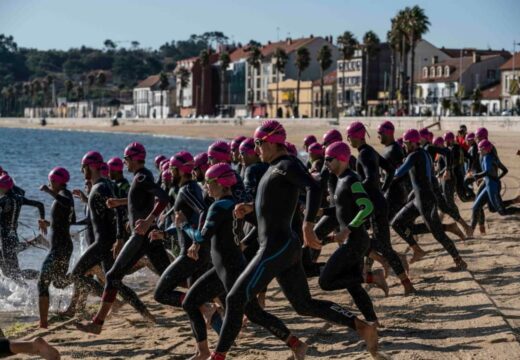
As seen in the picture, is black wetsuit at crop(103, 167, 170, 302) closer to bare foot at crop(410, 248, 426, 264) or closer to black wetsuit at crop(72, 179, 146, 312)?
black wetsuit at crop(72, 179, 146, 312)

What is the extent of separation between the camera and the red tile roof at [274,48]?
127 m

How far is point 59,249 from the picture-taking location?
989 centimetres

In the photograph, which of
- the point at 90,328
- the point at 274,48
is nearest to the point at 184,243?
the point at 90,328

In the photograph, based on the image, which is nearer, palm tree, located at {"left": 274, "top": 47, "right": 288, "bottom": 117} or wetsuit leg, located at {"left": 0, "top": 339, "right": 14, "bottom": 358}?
wetsuit leg, located at {"left": 0, "top": 339, "right": 14, "bottom": 358}

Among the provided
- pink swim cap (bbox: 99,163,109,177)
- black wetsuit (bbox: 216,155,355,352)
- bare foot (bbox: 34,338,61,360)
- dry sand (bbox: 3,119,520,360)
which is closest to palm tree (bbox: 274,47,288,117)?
dry sand (bbox: 3,119,520,360)

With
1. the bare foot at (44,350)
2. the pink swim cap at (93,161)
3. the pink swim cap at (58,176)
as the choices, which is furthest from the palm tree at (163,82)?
the bare foot at (44,350)

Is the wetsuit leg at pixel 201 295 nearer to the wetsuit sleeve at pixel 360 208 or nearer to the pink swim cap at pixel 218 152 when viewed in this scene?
the wetsuit sleeve at pixel 360 208

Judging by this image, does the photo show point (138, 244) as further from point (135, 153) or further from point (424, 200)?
point (424, 200)

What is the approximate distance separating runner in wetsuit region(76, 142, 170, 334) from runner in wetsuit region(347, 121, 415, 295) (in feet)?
7.40

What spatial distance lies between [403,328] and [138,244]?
2.77m

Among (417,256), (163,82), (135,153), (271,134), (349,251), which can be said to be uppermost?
(163,82)

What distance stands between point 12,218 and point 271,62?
4784 inches

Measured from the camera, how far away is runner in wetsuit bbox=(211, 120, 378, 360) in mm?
6906

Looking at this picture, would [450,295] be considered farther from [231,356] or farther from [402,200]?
[231,356]
